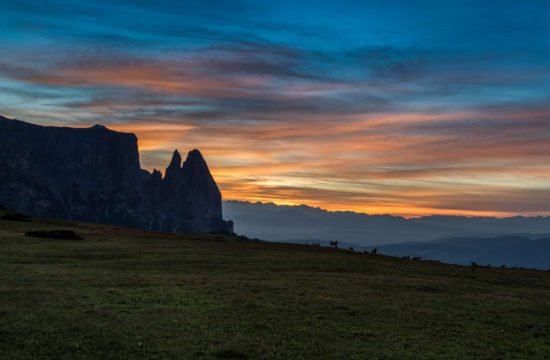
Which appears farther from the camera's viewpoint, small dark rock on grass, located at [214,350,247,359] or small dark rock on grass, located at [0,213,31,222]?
small dark rock on grass, located at [0,213,31,222]

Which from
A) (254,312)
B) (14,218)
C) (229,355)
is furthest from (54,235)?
(229,355)

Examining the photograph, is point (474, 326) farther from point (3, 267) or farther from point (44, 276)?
point (3, 267)

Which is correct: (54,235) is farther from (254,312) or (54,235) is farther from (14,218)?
(254,312)

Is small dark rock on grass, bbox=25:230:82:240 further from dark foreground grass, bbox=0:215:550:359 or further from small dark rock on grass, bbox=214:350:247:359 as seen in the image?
small dark rock on grass, bbox=214:350:247:359

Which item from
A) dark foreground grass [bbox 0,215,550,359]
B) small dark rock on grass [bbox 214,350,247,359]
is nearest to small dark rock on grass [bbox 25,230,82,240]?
dark foreground grass [bbox 0,215,550,359]

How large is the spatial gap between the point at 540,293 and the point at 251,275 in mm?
22301

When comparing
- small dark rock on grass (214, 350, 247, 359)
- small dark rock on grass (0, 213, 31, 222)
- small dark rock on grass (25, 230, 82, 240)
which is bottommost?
small dark rock on grass (214, 350, 247, 359)

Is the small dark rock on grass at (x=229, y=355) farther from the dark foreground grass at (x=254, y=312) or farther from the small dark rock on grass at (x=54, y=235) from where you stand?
the small dark rock on grass at (x=54, y=235)

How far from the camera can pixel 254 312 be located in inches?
1001

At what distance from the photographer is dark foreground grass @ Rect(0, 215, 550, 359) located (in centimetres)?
1902

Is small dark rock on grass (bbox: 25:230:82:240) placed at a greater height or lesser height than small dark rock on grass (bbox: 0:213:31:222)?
lesser

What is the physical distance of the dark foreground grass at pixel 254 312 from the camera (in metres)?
19.0

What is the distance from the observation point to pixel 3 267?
37.8m

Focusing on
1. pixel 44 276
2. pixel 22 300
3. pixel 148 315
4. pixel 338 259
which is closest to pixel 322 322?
pixel 148 315
